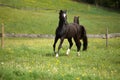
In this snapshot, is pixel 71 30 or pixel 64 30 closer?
pixel 64 30

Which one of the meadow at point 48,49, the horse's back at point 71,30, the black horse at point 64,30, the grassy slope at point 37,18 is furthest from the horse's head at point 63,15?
the grassy slope at point 37,18

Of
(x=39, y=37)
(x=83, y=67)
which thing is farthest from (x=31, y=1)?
(x=83, y=67)

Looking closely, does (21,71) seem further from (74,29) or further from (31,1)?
(31,1)

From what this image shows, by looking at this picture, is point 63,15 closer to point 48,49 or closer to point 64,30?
point 64,30

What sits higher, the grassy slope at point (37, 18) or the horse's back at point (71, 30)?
the horse's back at point (71, 30)

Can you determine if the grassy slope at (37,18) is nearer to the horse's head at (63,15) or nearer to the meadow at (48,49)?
the meadow at (48,49)

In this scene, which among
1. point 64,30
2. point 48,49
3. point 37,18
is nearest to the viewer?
point 64,30

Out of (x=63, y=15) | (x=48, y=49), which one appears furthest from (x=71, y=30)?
(x=48, y=49)

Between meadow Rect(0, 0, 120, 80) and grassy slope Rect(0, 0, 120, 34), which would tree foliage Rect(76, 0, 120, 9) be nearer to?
meadow Rect(0, 0, 120, 80)

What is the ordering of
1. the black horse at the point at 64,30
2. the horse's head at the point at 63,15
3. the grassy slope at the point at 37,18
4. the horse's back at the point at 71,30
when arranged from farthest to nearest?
1. the grassy slope at the point at 37,18
2. the horse's back at the point at 71,30
3. the black horse at the point at 64,30
4. the horse's head at the point at 63,15

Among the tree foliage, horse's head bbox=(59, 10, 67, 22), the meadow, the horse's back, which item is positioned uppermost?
horse's head bbox=(59, 10, 67, 22)

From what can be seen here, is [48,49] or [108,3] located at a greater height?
[48,49]

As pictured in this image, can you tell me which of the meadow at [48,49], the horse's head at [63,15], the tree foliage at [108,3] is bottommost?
the tree foliage at [108,3]

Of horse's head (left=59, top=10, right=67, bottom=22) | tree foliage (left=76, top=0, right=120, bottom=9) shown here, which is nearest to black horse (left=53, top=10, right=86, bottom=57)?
horse's head (left=59, top=10, right=67, bottom=22)
